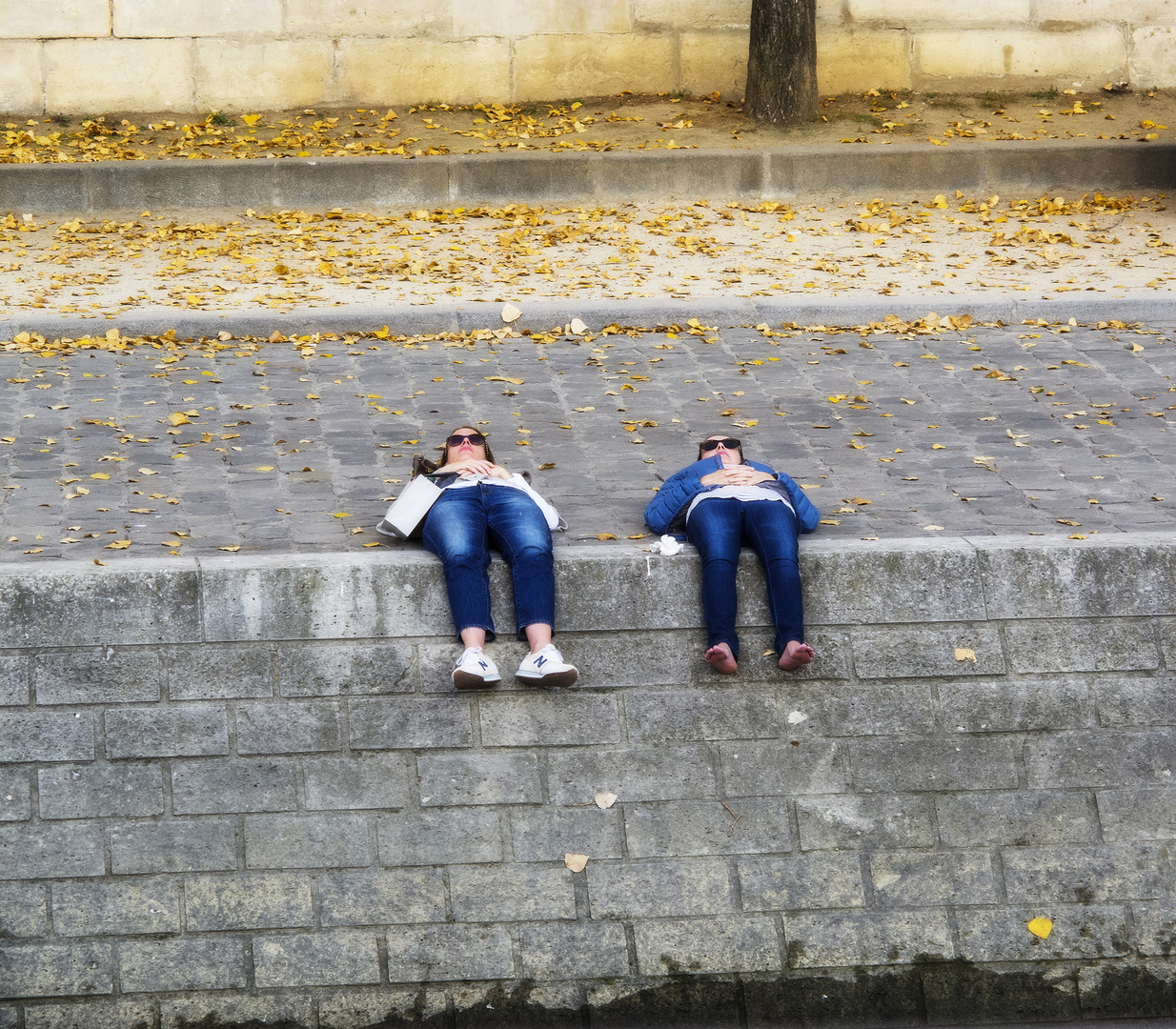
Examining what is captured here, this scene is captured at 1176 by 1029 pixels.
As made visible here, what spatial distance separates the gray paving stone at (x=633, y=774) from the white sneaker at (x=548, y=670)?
1.21 ft

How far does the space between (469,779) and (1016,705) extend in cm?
227

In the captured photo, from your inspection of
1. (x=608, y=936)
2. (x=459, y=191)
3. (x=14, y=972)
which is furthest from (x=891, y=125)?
(x=14, y=972)

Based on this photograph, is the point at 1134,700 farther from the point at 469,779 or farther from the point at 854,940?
the point at 469,779

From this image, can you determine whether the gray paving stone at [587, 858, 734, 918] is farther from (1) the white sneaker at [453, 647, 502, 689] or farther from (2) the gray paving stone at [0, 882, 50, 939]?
(2) the gray paving stone at [0, 882, 50, 939]

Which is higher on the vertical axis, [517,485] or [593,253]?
[593,253]

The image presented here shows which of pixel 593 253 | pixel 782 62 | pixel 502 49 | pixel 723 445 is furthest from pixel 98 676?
pixel 502 49

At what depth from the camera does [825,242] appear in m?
11.6

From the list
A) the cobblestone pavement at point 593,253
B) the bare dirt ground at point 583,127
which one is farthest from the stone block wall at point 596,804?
the bare dirt ground at point 583,127

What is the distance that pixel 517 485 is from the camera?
5941 mm

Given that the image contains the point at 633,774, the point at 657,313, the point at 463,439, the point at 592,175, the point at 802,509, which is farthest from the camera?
the point at 592,175

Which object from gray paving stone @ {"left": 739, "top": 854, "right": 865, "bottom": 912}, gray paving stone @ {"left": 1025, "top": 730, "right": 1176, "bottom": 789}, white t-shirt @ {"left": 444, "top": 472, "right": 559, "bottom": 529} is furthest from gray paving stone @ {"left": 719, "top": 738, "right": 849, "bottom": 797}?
white t-shirt @ {"left": 444, "top": 472, "right": 559, "bottom": 529}

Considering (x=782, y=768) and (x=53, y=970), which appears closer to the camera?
(x=53, y=970)

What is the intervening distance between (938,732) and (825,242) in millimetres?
6770

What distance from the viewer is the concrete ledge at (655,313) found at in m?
9.43
